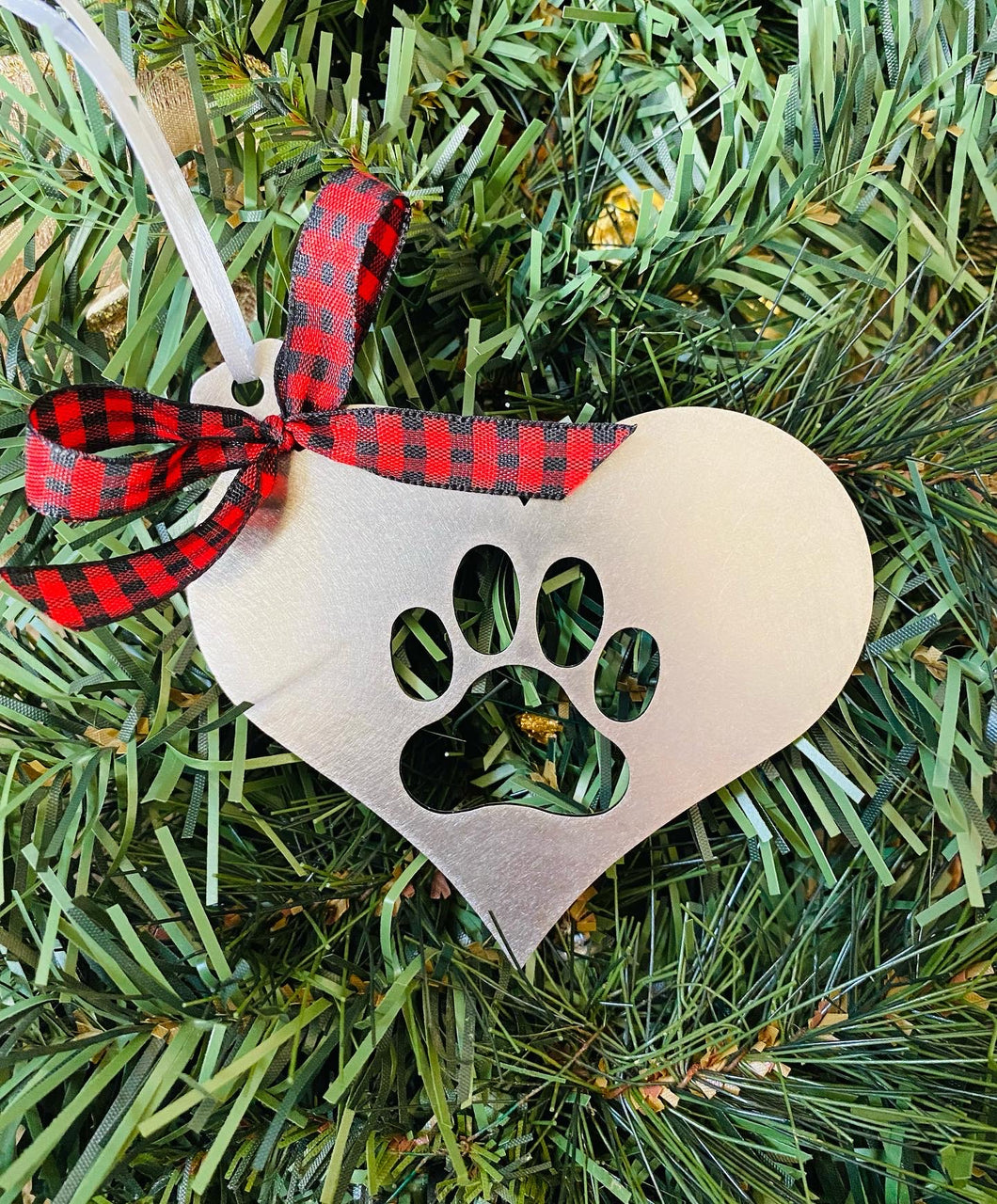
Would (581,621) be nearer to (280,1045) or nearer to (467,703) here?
(467,703)

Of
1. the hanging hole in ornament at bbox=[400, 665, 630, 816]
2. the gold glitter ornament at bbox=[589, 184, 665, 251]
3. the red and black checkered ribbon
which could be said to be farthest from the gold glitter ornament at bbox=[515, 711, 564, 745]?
the gold glitter ornament at bbox=[589, 184, 665, 251]

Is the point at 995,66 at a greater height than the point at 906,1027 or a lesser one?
greater

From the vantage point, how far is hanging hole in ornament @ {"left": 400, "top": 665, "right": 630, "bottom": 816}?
0.46m

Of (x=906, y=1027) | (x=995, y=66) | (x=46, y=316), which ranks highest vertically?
(x=46, y=316)

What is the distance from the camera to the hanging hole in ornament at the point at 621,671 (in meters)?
0.46

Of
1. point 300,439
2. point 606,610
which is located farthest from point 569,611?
point 300,439

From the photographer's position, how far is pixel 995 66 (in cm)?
44

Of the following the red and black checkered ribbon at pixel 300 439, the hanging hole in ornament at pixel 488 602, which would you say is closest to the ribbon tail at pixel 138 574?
the red and black checkered ribbon at pixel 300 439

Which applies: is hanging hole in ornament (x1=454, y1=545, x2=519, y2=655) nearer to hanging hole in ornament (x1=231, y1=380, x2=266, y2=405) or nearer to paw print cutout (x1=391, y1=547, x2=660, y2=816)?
paw print cutout (x1=391, y1=547, x2=660, y2=816)

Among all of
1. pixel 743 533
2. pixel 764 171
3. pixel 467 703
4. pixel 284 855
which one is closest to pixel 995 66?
pixel 764 171

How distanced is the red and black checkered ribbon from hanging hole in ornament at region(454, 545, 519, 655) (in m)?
0.04

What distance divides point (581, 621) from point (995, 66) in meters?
0.32

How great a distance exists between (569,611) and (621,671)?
4cm

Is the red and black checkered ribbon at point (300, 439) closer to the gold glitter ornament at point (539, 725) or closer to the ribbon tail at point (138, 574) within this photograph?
the ribbon tail at point (138, 574)
